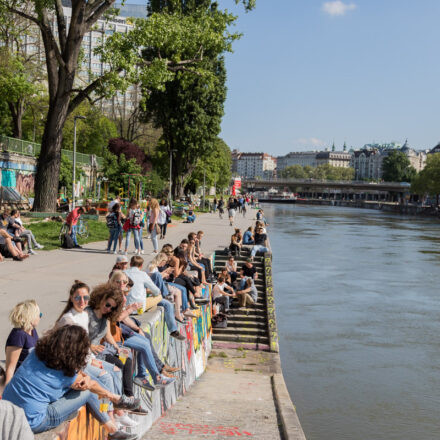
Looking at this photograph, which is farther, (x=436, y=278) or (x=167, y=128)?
(x=167, y=128)

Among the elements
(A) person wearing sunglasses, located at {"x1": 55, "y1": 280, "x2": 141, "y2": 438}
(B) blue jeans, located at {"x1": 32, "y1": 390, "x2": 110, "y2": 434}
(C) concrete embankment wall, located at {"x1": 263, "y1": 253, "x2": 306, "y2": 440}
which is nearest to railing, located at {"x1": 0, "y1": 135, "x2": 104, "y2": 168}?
(C) concrete embankment wall, located at {"x1": 263, "y1": 253, "x2": 306, "y2": 440}

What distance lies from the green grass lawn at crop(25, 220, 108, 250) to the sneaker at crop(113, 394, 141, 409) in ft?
40.3

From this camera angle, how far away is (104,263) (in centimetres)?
1569

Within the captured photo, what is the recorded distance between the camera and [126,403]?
5.90m

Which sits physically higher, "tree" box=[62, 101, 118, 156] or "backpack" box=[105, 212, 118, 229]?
"tree" box=[62, 101, 118, 156]

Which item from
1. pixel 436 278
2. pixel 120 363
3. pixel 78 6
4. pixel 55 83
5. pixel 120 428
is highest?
pixel 78 6

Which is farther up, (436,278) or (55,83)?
(55,83)

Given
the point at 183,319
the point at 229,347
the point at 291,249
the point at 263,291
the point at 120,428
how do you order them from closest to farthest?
the point at 120,428, the point at 183,319, the point at 229,347, the point at 263,291, the point at 291,249

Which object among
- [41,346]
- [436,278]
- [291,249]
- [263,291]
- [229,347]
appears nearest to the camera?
[41,346]

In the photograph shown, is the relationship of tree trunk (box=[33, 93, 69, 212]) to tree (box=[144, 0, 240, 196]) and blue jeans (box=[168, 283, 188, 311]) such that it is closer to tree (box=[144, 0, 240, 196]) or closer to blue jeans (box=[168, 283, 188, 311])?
blue jeans (box=[168, 283, 188, 311])

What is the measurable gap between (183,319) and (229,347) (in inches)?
183

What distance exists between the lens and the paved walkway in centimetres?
848

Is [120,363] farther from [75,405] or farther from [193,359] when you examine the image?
[193,359]

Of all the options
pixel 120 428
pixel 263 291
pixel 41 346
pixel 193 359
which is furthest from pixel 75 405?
pixel 263 291
